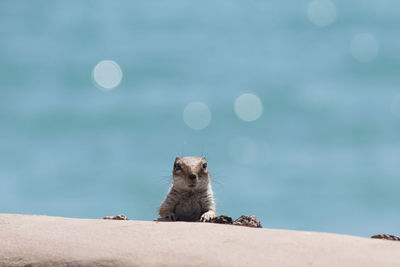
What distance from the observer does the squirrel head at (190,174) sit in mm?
10547

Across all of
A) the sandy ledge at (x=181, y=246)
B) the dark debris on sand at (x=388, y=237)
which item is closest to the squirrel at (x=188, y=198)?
the sandy ledge at (x=181, y=246)

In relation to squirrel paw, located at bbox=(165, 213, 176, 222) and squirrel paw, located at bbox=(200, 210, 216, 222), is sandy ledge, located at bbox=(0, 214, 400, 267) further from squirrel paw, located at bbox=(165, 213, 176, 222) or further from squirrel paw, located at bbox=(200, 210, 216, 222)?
squirrel paw, located at bbox=(165, 213, 176, 222)

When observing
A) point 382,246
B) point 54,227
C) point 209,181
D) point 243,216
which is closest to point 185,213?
point 209,181

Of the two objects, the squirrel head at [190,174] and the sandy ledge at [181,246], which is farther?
the squirrel head at [190,174]

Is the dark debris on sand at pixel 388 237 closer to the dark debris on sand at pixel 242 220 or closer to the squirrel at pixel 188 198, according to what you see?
the dark debris on sand at pixel 242 220

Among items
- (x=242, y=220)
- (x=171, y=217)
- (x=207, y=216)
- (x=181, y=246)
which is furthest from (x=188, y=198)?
(x=181, y=246)

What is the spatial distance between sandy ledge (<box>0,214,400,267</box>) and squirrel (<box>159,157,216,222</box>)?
2.12 m

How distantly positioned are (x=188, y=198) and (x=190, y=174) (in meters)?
0.51

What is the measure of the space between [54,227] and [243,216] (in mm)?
2678

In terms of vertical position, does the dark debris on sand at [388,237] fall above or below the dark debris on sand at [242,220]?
below

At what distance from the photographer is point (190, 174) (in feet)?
34.6

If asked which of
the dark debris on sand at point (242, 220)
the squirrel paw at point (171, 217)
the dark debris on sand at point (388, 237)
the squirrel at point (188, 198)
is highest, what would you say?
the squirrel at point (188, 198)

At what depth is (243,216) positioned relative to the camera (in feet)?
31.7

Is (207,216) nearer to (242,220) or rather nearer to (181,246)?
(242,220)
